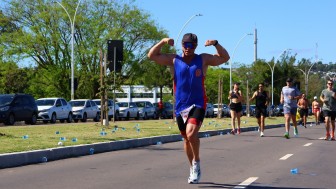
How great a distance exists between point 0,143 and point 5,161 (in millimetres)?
2522

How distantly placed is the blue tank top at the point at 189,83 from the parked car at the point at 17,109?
2306 centimetres

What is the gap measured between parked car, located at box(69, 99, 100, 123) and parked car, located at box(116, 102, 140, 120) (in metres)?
5.43

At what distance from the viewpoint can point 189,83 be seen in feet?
26.7

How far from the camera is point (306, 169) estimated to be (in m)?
10.7

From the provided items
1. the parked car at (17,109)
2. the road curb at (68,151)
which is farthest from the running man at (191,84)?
the parked car at (17,109)

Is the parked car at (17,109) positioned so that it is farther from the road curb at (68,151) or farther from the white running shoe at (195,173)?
the white running shoe at (195,173)

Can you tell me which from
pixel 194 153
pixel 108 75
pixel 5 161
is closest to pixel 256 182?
pixel 194 153

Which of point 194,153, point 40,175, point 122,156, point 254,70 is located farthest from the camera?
point 254,70

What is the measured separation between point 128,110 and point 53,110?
1172cm

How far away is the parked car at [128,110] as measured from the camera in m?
45.6

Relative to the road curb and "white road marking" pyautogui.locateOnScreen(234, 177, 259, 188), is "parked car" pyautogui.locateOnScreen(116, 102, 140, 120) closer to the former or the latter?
the road curb

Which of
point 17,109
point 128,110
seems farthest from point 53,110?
point 128,110

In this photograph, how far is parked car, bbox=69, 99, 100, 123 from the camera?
126ft

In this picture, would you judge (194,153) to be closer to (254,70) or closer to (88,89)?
(88,89)
